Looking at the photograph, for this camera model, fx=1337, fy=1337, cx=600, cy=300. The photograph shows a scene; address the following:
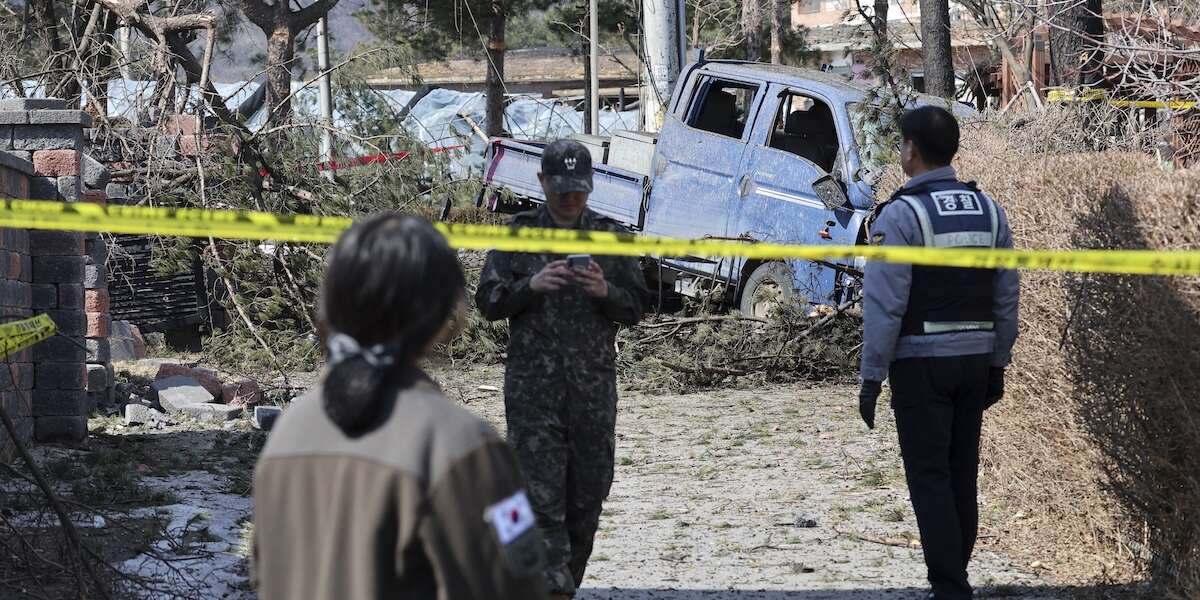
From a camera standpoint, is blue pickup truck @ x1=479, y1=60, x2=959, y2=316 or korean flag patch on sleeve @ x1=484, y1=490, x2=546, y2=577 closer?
korean flag patch on sleeve @ x1=484, y1=490, x2=546, y2=577

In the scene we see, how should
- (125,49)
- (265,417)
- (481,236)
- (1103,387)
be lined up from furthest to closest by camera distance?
(125,49) → (265,417) → (1103,387) → (481,236)

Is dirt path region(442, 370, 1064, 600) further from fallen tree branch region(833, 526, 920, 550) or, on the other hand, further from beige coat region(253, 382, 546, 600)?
beige coat region(253, 382, 546, 600)

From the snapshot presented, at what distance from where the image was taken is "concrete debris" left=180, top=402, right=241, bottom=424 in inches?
354

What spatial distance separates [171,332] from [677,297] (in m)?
4.74

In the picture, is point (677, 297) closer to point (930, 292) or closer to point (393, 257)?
point (930, 292)

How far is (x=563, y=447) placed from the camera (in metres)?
4.48

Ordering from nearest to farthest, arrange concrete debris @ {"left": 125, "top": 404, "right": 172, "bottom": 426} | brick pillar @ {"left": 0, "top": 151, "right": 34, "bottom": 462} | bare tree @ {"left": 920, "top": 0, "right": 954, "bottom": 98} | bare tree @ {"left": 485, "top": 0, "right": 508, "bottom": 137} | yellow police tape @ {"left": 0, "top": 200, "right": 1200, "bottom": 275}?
1. yellow police tape @ {"left": 0, "top": 200, "right": 1200, "bottom": 275}
2. brick pillar @ {"left": 0, "top": 151, "right": 34, "bottom": 462}
3. concrete debris @ {"left": 125, "top": 404, "right": 172, "bottom": 426}
4. bare tree @ {"left": 920, "top": 0, "right": 954, "bottom": 98}
5. bare tree @ {"left": 485, "top": 0, "right": 508, "bottom": 137}

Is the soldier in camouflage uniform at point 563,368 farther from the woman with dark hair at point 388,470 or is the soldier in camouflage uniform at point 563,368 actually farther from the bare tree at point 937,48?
the bare tree at point 937,48

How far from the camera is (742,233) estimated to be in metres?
10.9

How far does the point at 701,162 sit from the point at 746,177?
18.6 inches

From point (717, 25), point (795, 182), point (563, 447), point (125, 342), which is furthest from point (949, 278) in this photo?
point (717, 25)

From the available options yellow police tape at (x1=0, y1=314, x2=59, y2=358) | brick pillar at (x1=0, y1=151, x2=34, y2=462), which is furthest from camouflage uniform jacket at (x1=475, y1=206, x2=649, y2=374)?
brick pillar at (x1=0, y1=151, x2=34, y2=462)

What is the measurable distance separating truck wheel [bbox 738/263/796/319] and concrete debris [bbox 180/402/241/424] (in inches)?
166

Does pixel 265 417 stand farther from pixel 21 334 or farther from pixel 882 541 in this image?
pixel 882 541
